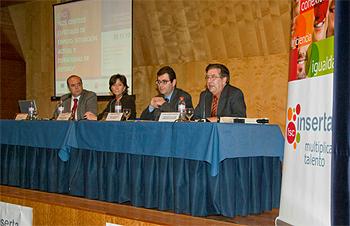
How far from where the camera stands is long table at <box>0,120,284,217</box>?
2885 millimetres

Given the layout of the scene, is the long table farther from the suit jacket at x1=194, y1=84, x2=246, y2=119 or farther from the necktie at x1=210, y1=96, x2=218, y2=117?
the necktie at x1=210, y1=96, x2=218, y2=117

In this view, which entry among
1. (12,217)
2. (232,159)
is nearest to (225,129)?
(232,159)

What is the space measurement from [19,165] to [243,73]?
8.66ft

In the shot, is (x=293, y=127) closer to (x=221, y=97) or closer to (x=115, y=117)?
(x=221, y=97)

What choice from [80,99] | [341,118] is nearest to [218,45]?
[80,99]

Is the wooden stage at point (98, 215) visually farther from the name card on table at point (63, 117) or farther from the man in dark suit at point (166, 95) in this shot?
the man in dark suit at point (166, 95)

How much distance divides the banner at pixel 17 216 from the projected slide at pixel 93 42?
2.99 meters

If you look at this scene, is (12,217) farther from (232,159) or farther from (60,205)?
(232,159)

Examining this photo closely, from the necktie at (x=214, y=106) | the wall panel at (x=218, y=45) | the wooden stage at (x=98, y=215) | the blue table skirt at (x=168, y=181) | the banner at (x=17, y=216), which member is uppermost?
the wall panel at (x=218, y=45)

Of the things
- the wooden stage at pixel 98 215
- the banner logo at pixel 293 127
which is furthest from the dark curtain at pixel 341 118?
the wooden stage at pixel 98 215

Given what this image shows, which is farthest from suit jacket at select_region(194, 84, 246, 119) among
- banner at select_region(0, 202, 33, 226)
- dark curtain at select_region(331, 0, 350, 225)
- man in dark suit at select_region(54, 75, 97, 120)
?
dark curtain at select_region(331, 0, 350, 225)

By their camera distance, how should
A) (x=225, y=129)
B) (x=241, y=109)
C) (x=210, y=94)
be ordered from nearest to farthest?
(x=225, y=129) < (x=241, y=109) < (x=210, y=94)

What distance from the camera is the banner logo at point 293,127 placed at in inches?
68.6

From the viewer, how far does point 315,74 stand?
5.23ft
